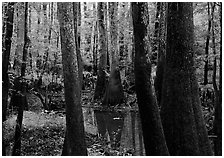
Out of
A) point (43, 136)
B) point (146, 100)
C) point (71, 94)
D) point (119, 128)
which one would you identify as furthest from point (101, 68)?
point (146, 100)

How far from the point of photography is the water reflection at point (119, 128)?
9.71 metres

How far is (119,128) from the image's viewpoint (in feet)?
39.1

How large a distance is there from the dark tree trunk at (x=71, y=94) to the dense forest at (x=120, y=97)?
0.8 inches

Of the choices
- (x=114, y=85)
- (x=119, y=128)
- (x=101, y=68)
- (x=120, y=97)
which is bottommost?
(x=119, y=128)

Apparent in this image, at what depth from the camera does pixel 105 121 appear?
1308 centimetres

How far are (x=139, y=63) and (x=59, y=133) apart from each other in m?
5.53

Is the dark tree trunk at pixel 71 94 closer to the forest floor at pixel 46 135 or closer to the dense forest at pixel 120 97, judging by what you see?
the dense forest at pixel 120 97

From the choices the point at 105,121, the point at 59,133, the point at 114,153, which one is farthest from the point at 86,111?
the point at 114,153

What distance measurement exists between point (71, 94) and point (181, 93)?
2.25m

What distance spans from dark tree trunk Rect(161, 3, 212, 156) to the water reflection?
7.82ft

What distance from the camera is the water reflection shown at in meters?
9.71

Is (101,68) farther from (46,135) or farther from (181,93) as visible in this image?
(181,93)

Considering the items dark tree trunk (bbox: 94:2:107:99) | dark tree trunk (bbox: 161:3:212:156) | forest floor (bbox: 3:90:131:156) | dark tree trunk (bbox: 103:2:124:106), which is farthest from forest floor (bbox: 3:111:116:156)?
dark tree trunk (bbox: 94:2:107:99)

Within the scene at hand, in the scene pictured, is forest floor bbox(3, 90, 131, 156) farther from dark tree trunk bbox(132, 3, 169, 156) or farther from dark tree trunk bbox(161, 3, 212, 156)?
dark tree trunk bbox(132, 3, 169, 156)
